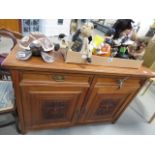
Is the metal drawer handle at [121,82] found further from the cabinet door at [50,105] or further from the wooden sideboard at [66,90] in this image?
the cabinet door at [50,105]

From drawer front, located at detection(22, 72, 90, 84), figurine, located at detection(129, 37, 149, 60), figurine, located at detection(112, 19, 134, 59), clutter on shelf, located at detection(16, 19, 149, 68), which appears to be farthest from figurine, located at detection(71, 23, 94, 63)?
figurine, located at detection(129, 37, 149, 60)

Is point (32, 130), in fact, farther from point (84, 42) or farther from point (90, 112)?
point (84, 42)

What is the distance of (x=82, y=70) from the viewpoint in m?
0.86

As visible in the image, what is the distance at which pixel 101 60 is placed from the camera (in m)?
0.95

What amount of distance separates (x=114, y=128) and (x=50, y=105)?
0.93m

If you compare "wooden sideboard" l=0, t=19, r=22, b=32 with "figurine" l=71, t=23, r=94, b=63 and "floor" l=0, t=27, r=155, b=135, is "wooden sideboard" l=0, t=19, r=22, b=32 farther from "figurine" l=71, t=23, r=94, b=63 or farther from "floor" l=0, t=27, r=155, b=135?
"figurine" l=71, t=23, r=94, b=63

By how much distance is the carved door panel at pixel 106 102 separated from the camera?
3.62 ft

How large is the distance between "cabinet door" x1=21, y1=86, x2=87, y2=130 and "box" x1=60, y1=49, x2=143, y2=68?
0.22 metres

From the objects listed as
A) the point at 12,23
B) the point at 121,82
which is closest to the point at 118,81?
the point at 121,82

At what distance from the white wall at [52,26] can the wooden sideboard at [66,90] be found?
2647 millimetres

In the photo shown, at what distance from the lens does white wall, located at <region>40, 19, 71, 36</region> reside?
10.8ft
